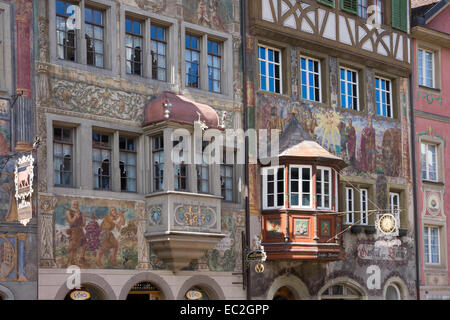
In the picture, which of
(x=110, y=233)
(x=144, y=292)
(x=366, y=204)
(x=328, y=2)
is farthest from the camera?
(x=366, y=204)

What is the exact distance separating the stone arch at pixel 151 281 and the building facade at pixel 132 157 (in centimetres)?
2

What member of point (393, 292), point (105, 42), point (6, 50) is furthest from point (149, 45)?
point (393, 292)

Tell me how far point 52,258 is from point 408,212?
12.0m

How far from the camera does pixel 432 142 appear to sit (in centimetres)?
2456

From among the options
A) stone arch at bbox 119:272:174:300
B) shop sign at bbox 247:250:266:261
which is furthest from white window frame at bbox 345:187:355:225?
stone arch at bbox 119:272:174:300

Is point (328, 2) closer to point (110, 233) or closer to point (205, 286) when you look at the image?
point (205, 286)

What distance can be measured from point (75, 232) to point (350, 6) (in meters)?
10.9

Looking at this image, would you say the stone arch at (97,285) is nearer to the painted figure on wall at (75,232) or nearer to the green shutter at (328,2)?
the painted figure on wall at (75,232)

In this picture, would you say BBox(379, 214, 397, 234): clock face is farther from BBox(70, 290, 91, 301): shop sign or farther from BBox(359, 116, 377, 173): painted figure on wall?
BBox(70, 290, 91, 301): shop sign

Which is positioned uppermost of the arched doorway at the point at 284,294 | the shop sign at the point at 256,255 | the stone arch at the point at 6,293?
the shop sign at the point at 256,255

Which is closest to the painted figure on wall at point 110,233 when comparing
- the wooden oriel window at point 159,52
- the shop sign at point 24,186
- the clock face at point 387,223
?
the shop sign at point 24,186

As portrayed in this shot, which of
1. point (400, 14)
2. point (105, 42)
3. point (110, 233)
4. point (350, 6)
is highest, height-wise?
point (400, 14)

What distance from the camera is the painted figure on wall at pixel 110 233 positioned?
1523 cm
